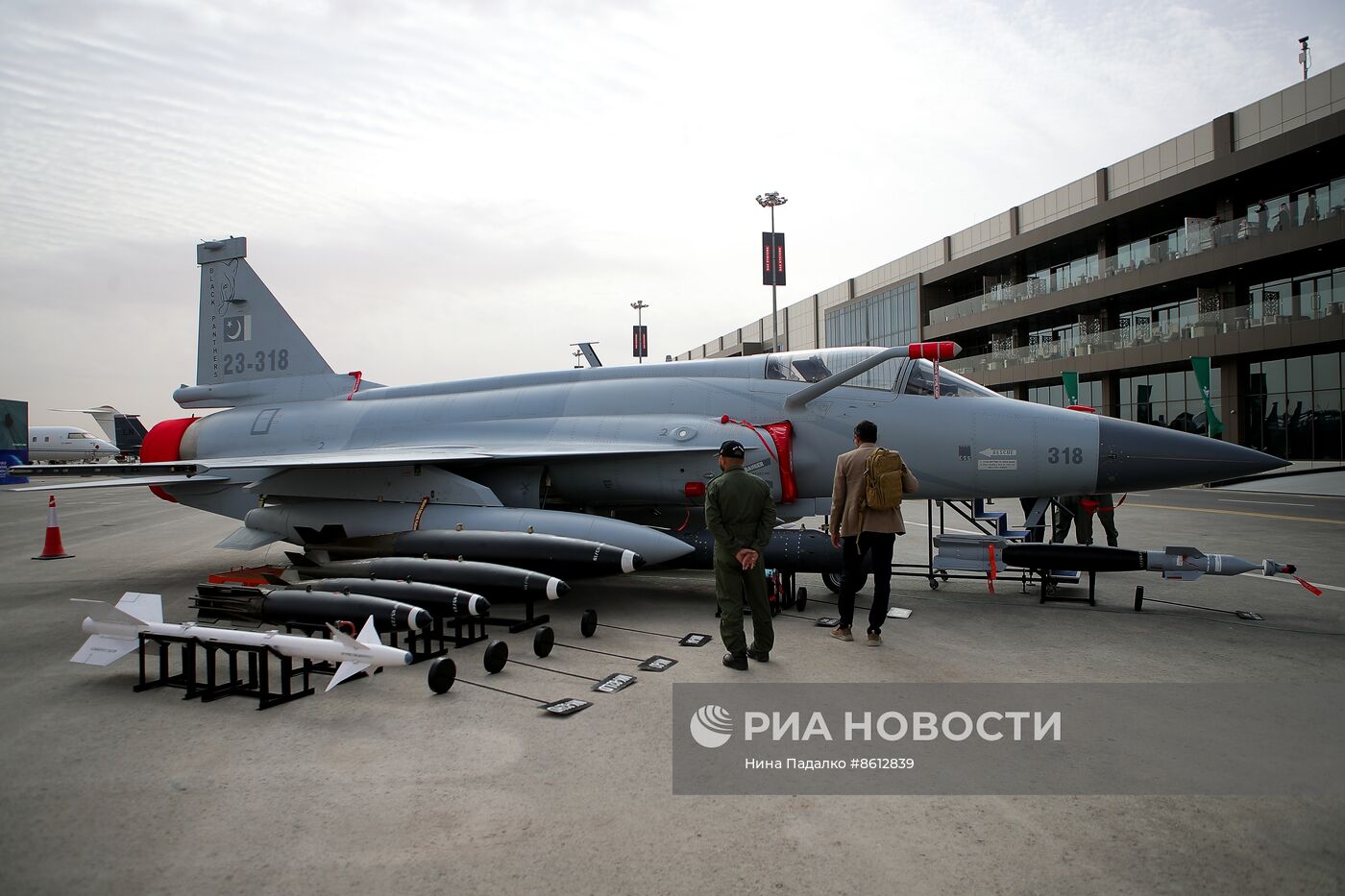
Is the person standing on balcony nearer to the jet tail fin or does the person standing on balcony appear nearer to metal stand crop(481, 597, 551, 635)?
metal stand crop(481, 597, 551, 635)

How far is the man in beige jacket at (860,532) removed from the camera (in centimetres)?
582

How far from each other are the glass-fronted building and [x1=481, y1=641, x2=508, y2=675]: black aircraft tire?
814 inches

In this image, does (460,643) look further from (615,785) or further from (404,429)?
(404,429)

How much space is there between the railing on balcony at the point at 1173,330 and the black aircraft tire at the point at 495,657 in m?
30.5

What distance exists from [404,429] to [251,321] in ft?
11.9

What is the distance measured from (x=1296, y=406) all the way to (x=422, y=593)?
3389cm

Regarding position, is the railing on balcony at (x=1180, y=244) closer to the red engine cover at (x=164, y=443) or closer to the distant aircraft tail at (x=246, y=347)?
the distant aircraft tail at (x=246, y=347)

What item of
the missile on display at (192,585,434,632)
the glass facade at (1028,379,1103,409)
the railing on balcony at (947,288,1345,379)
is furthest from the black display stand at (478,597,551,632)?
the glass facade at (1028,379,1103,409)

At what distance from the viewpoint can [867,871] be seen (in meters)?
2.72

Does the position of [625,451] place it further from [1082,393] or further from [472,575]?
[1082,393]

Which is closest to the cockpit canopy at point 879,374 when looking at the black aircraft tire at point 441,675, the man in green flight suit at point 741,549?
the man in green flight suit at point 741,549

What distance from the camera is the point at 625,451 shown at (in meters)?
8.01

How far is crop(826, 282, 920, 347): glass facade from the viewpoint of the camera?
149 feet

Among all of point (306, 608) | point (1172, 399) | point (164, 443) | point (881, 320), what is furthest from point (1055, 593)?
point (881, 320)
